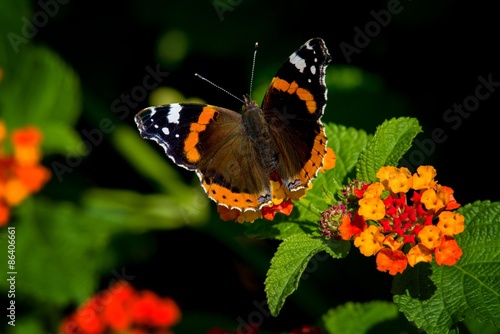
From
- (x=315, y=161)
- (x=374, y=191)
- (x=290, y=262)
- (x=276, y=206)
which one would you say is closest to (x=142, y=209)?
(x=276, y=206)

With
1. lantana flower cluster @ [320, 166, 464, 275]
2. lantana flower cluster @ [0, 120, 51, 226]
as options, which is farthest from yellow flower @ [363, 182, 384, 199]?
lantana flower cluster @ [0, 120, 51, 226]

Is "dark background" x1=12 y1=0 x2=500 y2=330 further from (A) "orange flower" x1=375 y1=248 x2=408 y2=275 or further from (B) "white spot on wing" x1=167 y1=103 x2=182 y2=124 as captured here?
(A) "orange flower" x1=375 y1=248 x2=408 y2=275

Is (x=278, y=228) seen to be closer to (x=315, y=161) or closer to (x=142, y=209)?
(x=315, y=161)

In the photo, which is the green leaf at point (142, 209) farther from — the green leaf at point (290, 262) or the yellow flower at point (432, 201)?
the yellow flower at point (432, 201)

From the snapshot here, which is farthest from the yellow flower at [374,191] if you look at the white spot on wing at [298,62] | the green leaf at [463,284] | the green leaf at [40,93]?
the green leaf at [40,93]

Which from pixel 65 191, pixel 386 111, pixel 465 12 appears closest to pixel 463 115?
pixel 386 111
